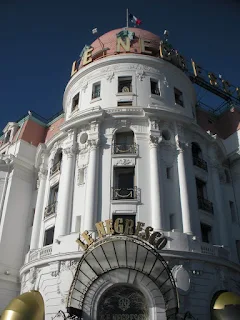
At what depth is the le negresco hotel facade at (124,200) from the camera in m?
20.2

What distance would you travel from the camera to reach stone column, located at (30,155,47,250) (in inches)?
1054

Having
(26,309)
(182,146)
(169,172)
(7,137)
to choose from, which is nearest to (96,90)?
(182,146)

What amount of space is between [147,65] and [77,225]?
15810 millimetres

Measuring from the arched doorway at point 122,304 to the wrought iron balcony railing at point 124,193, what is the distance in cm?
602

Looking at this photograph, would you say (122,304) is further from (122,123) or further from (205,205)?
(122,123)

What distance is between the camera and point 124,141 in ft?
90.3

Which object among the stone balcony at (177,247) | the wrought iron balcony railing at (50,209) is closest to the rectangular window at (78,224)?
the stone balcony at (177,247)

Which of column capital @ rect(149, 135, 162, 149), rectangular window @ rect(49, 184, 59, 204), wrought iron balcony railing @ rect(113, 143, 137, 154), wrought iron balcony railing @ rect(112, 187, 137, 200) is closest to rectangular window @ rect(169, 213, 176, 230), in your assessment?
wrought iron balcony railing @ rect(112, 187, 137, 200)

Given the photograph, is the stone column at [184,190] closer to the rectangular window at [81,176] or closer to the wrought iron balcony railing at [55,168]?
the rectangular window at [81,176]

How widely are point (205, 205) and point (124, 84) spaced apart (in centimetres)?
1263

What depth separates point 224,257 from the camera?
23094mm

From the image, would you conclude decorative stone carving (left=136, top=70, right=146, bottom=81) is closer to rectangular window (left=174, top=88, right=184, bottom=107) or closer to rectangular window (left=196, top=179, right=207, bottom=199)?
rectangular window (left=174, top=88, right=184, bottom=107)

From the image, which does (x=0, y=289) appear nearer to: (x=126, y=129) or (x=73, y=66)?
(x=126, y=129)

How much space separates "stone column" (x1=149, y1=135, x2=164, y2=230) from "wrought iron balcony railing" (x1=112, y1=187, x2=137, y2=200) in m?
1.32
